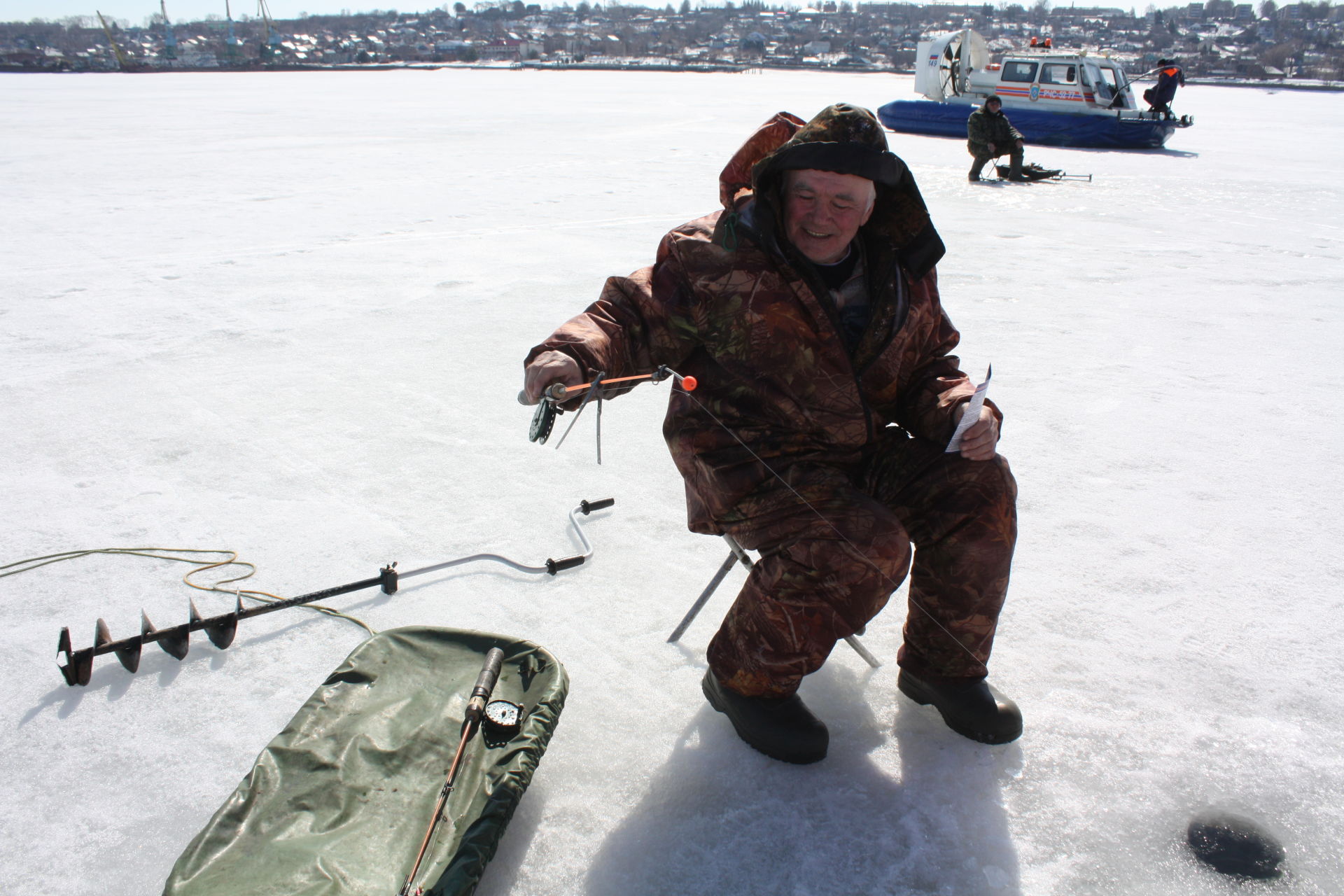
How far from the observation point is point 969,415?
2.05m

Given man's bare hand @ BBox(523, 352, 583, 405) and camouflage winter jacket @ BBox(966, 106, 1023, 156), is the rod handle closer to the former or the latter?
man's bare hand @ BBox(523, 352, 583, 405)

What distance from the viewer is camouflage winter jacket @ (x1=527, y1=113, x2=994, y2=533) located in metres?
2.17

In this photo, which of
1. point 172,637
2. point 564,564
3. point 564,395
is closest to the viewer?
point 564,395

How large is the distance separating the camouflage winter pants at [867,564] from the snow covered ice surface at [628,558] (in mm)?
246

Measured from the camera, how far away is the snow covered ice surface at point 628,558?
1.95m

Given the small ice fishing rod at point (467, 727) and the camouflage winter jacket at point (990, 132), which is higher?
the camouflage winter jacket at point (990, 132)

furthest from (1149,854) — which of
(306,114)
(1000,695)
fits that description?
(306,114)

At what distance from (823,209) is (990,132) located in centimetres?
1154

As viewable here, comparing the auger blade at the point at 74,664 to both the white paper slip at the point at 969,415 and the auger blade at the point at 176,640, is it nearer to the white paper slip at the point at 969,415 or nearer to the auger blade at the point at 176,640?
the auger blade at the point at 176,640

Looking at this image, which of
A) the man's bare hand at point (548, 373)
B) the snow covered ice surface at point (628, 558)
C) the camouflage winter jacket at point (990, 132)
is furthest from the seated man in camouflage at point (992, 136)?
the man's bare hand at point (548, 373)

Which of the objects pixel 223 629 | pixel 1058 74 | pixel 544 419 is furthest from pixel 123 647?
pixel 1058 74

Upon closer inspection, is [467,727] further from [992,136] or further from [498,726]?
[992,136]

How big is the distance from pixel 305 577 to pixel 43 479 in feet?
4.52

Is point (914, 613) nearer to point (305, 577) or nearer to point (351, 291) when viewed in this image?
point (305, 577)
